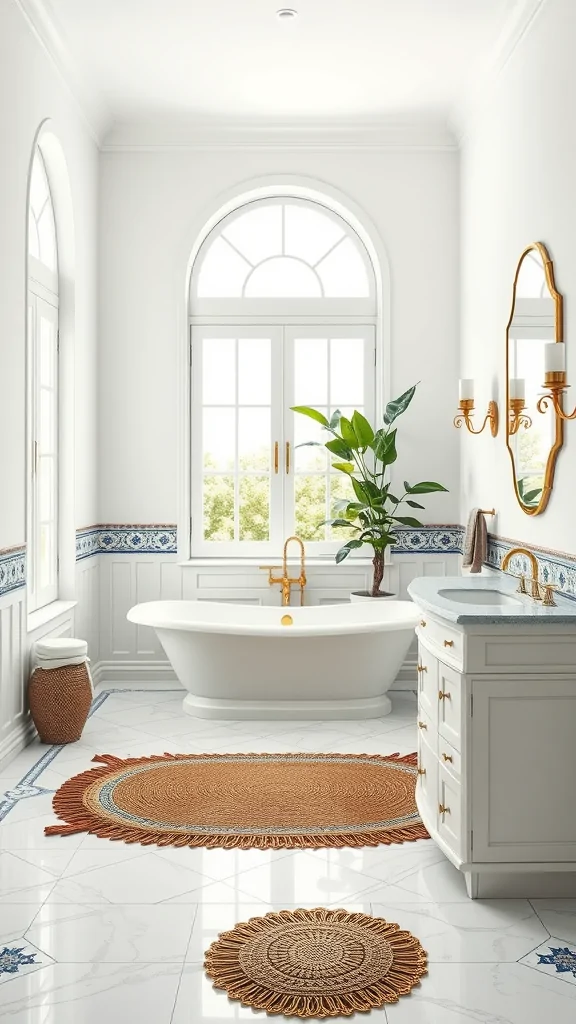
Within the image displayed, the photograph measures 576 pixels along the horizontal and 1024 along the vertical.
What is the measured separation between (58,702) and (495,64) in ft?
12.4

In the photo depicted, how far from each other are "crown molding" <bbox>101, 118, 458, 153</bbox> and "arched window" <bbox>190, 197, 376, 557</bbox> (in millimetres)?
378

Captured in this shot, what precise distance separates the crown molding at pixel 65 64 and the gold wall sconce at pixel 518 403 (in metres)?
2.69

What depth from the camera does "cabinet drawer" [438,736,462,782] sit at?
9.36 feet

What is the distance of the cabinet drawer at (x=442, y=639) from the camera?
2.88 meters

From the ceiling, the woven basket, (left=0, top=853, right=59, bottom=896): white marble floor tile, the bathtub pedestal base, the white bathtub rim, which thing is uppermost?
the ceiling

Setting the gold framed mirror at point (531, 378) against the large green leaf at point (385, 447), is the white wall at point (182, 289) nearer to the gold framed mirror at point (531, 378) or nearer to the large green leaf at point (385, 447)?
the large green leaf at point (385, 447)

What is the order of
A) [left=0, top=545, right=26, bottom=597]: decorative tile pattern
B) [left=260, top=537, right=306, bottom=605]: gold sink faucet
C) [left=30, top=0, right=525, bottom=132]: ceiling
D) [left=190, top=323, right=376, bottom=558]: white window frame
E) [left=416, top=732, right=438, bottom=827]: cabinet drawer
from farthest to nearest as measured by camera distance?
[left=190, top=323, right=376, bottom=558]: white window frame, [left=260, top=537, right=306, bottom=605]: gold sink faucet, [left=30, top=0, right=525, bottom=132]: ceiling, [left=0, top=545, right=26, bottom=597]: decorative tile pattern, [left=416, top=732, right=438, bottom=827]: cabinet drawer

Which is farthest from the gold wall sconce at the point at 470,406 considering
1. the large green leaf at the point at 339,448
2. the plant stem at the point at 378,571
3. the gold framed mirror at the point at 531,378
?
the plant stem at the point at 378,571

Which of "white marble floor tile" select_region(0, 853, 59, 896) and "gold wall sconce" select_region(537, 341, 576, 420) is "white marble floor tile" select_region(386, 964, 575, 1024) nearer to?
"white marble floor tile" select_region(0, 853, 59, 896)

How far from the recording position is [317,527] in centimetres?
603

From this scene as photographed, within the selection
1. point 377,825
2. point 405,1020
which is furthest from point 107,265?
point 405,1020

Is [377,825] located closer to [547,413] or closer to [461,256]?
[547,413]

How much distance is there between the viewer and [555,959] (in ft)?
8.13

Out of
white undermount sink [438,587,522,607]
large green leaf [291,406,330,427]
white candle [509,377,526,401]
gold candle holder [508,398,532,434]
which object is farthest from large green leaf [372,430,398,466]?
white undermount sink [438,587,522,607]
